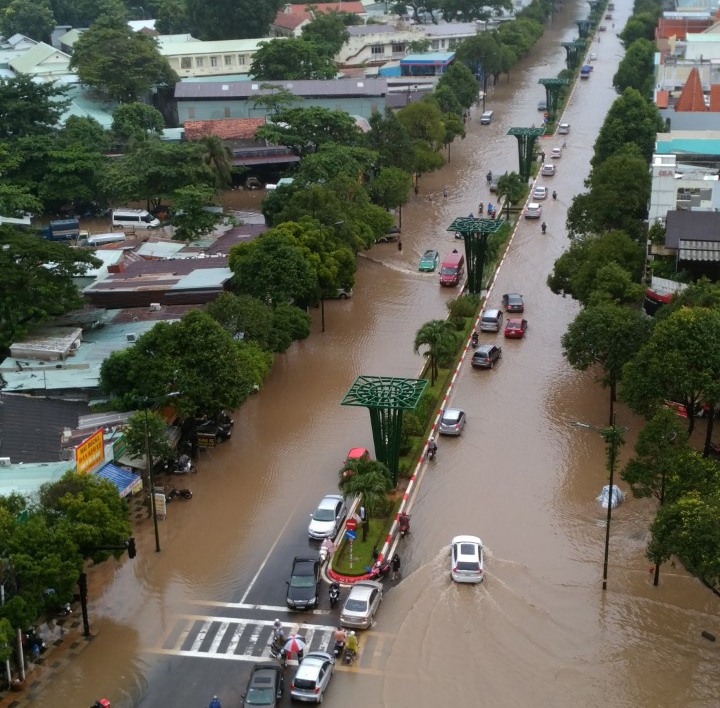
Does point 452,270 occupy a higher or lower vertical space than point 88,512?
lower

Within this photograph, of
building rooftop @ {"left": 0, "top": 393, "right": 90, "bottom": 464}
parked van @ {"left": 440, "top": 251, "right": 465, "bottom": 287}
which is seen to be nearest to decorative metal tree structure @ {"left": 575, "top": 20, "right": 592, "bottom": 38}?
parked van @ {"left": 440, "top": 251, "right": 465, "bottom": 287}

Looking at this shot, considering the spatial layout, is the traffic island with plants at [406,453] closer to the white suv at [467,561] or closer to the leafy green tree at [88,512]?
the white suv at [467,561]

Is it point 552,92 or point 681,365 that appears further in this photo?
point 552,92

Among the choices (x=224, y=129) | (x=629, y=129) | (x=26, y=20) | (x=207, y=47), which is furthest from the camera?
(x=26, y=20)

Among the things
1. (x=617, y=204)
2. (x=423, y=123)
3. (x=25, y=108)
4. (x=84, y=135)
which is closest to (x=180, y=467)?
(x=617, y=204)

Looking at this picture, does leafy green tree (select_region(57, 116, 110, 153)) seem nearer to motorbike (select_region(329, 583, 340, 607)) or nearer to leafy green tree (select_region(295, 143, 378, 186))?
leafy green tree (select_region(295, 143, 378, 186))

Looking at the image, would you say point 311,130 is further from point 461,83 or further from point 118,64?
point 461,83
